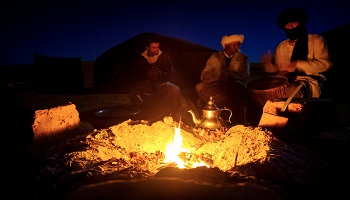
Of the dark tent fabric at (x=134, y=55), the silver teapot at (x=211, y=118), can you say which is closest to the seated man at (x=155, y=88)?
the silver teapot at (x=211, y=118)

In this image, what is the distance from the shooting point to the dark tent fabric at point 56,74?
11102mm

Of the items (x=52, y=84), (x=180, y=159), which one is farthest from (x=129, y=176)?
(x=52, y=84)

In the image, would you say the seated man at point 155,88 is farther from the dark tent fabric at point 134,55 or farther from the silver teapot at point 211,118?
the dark tent fabric at point 134,55

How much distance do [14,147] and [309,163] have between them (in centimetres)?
268

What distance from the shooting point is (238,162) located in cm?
223

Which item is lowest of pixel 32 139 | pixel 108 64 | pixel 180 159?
pixel 180 159

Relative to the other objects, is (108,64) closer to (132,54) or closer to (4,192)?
(132,54)

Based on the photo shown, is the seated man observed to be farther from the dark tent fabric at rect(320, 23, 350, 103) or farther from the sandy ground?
the dark tent fabric at rect(320, 23, 350, 103)

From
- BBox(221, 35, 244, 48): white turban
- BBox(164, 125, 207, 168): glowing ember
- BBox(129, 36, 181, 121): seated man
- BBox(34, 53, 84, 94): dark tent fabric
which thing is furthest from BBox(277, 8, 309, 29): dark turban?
BBox(34, 53, 84, 94): dark tent fabric

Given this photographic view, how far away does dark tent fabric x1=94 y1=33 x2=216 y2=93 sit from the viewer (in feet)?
29.9

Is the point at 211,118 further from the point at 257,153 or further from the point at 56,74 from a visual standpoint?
the point at 56,74

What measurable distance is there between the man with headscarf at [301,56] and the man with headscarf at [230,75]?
0.81 m

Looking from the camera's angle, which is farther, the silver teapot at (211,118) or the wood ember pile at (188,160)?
the silver teapot at (211,118)

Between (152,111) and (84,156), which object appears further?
(152,111)
